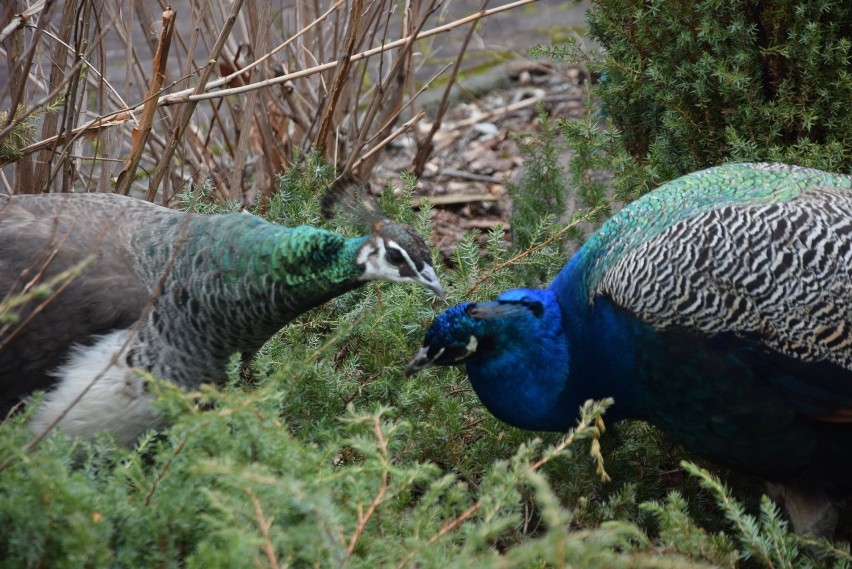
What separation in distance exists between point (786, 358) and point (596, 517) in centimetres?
68

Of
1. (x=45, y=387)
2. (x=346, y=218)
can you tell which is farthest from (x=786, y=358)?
(x=45, y=387)

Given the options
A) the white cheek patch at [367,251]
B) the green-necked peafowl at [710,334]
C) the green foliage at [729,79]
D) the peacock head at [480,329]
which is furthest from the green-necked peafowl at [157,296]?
the green foliage at [729,79]

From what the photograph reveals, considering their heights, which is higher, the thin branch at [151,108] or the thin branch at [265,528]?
the thin branch at [151,108]

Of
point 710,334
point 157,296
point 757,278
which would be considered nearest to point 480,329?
point 710,334

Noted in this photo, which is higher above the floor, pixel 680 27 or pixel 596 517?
pixel 680 27

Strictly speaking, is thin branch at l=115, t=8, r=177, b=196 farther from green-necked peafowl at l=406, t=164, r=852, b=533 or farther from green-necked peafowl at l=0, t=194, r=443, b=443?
green-necked peafowl at l=406, t=164, r=852, b=533

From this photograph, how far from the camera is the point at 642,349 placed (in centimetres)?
280

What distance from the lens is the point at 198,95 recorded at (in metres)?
3.15

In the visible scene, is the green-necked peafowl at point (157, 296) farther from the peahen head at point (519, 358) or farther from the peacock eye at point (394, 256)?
the peahen head at point (519, 358)

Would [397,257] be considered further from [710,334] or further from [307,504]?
[307,504]

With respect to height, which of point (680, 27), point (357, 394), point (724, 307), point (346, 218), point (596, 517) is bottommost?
point (596, 517)

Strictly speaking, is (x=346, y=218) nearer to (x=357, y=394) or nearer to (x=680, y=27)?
(x=357, y=394)

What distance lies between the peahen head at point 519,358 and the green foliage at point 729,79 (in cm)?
87

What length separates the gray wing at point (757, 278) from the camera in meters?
2.69
